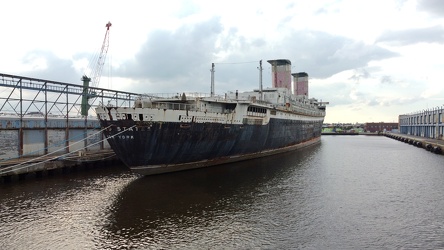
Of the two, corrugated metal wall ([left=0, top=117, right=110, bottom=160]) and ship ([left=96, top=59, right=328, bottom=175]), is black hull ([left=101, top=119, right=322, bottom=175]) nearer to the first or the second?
ship ([left=96, top=59, right=328, bottom=175])

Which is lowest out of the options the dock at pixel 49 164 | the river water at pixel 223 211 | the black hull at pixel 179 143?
the river water at pixel 223 211

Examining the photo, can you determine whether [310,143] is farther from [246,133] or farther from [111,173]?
[111,173]

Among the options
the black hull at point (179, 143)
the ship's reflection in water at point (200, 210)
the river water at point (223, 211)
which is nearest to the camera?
the river water at point (223, 211)

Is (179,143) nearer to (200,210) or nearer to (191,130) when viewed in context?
(191,130)

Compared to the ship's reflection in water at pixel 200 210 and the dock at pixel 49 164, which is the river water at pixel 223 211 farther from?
the dock at pixel 49 164

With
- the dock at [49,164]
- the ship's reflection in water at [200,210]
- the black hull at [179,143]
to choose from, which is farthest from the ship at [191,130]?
the dock at [49,164]

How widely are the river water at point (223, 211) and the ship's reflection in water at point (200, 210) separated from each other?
5cm

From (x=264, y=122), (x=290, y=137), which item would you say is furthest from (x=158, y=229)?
(x=290, y=137)

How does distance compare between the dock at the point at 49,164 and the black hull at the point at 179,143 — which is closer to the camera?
the dock at the point at 49,164

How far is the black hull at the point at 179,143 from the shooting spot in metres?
23.6

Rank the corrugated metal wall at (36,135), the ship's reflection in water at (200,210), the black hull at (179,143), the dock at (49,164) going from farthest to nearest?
the corrugated metal wall at (36,135), the black hull at (179,143), the dock at (49,164), the ship's reflection in water at (200,210)

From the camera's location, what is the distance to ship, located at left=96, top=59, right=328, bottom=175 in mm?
23547

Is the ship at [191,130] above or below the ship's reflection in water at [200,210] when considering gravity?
above

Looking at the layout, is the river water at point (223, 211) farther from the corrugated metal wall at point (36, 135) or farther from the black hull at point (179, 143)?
the corrugated metal wall at point (36, 135)
